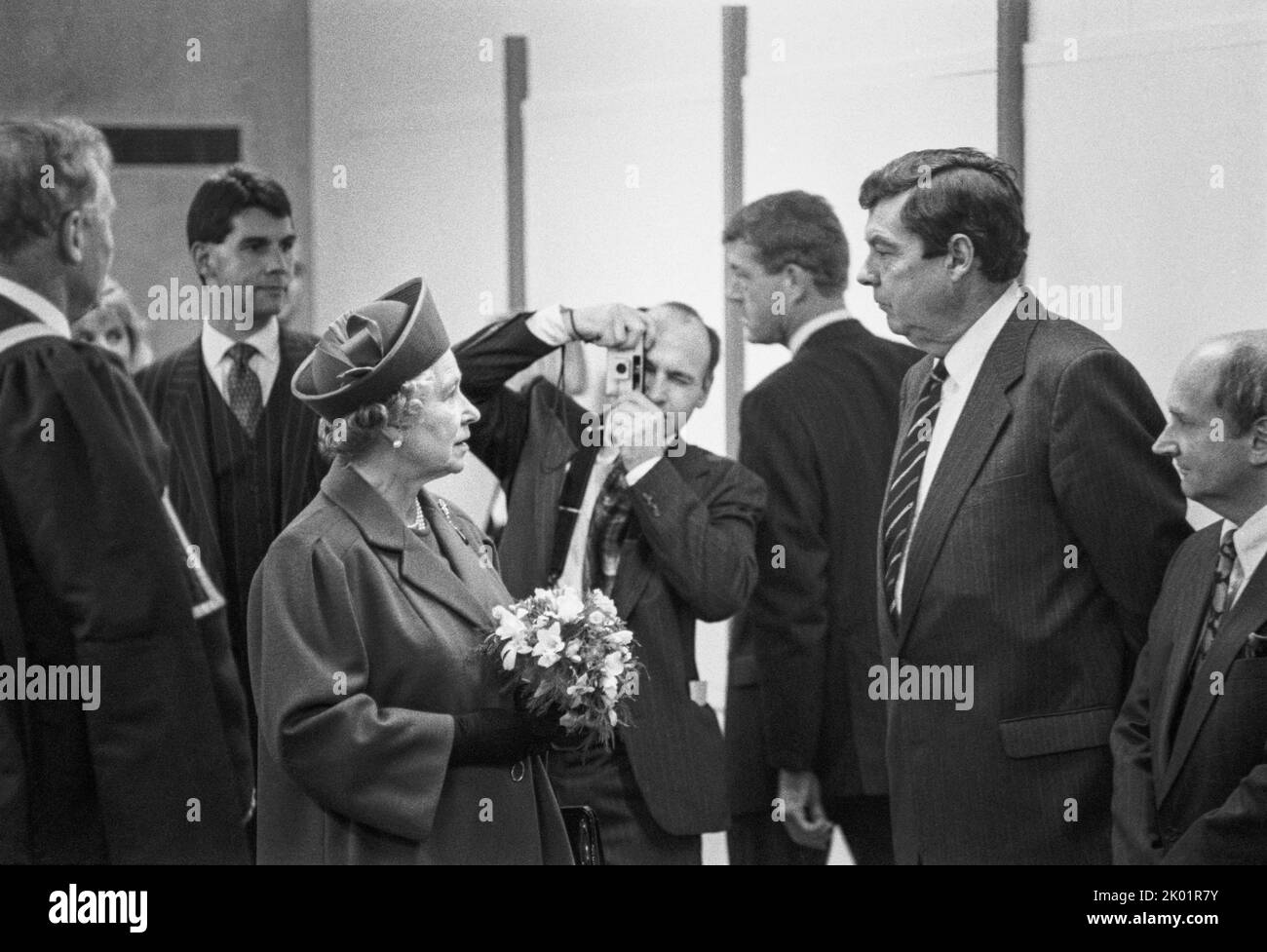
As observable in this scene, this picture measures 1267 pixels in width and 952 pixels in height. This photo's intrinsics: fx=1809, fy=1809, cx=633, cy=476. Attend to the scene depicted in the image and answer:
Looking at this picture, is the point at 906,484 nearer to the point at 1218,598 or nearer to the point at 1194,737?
the point at 1218,598

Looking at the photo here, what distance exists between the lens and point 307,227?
15.6 feet

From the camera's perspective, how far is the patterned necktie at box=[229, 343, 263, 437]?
4.70 metres

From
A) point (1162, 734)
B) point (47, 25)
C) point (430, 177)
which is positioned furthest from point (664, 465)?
point (47, 25)

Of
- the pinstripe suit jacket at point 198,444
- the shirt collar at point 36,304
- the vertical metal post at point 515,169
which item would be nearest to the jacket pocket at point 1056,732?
the vertical metal post at point 515,169

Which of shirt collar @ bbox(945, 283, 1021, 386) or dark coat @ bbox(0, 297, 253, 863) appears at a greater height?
shirt collar @ bbox(945, 283, 1021, 386)

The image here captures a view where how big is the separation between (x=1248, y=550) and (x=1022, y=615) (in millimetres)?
521

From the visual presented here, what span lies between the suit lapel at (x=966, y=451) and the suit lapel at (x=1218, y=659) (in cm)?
64

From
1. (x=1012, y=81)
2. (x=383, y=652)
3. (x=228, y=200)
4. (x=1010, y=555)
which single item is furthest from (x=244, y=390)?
(x=1012, y=81)

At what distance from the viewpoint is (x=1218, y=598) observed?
13.1 ft

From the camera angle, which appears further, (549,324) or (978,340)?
(549,324)

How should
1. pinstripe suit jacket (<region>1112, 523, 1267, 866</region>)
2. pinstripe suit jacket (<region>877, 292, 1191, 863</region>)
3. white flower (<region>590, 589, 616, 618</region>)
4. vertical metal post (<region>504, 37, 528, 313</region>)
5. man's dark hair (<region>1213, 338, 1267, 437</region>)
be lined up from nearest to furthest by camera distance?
white flower (<region>590, 589, 616, 618</region>), pinstripe suit jacket (<region>1112, 523, 1267, 866</region>), man's dark hair (<region>1213, 338, 1267, 437</region>), pinstripe suit jacket (<region>877, 292, 1191, 863</region>), vertical metal post (<region>504, 37, 528, 313</region>)

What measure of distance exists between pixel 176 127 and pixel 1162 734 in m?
2.88
